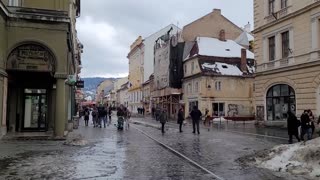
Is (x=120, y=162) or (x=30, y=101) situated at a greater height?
(x=30, y=101)

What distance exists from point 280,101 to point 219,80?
20607mm

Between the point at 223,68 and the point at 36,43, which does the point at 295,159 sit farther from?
the point at 223,68

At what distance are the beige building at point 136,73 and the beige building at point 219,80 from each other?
1284 inches

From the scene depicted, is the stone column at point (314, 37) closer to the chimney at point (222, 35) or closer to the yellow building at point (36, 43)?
the yellow building at point (36, 43)

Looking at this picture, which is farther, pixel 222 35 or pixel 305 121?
pixel 222 35

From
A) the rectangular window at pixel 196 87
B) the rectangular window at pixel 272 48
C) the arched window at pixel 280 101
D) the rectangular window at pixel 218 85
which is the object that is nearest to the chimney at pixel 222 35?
the rectangular window at pixel 218 85

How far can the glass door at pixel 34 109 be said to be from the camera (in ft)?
79.8

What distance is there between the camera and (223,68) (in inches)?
2243

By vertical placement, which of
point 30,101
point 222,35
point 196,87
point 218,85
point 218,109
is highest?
point 222,35

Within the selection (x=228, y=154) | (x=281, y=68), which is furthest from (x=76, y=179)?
(x=281, y=68)

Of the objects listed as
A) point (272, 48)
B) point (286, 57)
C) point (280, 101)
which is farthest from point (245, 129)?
point (272, 48)

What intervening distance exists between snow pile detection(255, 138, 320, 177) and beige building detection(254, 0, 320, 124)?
18450 mm

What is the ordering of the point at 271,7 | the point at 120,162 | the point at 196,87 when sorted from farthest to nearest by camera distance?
the point at 196,87 → the point at 271,7 → the point at 120,162

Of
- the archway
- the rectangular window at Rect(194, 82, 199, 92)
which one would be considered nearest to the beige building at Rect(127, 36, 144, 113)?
the rectangular window at Rect(194, 82, 199, 92)
